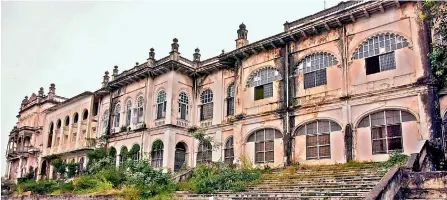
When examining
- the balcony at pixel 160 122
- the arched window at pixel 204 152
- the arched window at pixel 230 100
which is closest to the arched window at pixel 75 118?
the balcony at pixel 160 122

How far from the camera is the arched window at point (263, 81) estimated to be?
1984cm

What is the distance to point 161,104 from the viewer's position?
24203 mm

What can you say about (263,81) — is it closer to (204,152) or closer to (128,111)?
(204,152)

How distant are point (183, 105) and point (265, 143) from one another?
23.2 ft

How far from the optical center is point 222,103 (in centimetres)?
2292

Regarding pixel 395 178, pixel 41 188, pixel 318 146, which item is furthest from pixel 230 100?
pixel 41 188

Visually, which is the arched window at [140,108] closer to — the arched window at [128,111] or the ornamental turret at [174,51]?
the arched window at [128,111]

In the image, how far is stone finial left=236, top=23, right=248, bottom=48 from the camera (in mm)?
22203

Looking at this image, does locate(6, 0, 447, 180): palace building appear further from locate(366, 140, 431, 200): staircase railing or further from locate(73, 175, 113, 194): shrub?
locate(73, 175, 113, 194): shrub

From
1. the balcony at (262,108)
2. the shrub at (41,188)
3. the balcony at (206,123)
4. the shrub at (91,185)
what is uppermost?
the balcony at (262,108)

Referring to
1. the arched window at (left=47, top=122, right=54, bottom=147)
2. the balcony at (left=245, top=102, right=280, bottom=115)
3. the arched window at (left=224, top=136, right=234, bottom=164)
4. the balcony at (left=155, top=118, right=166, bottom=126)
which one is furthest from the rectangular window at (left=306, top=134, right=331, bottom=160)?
the arched window at (left=47, top=122, right=54, bottom=147)

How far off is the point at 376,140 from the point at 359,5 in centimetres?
614

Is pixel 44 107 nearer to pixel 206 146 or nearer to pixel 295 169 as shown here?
pixel 206 146

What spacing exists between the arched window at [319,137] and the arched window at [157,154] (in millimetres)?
9228
